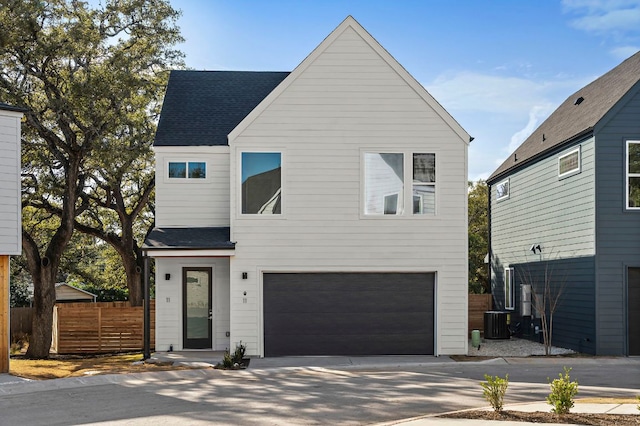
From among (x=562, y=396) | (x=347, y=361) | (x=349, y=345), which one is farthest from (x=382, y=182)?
(x=562, y=396)

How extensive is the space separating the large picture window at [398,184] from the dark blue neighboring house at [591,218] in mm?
4215

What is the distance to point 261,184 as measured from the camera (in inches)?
Result: 740

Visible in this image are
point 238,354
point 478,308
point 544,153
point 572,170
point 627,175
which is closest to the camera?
point 238,354

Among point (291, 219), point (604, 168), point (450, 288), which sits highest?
point (604, 168)

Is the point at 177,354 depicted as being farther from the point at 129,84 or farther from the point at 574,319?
the point at 574,319

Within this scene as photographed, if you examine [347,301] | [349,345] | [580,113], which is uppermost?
[580,113]

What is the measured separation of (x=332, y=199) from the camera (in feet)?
61.6

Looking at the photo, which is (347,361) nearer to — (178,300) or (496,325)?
(178,300)

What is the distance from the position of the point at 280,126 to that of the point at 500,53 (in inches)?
230

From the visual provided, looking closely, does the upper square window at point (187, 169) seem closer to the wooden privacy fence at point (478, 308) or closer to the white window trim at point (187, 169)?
the white window trim at point (187, 169)

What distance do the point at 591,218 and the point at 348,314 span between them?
6.87 metres

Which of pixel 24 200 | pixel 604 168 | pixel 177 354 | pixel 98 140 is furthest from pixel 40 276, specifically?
pixel 604 168

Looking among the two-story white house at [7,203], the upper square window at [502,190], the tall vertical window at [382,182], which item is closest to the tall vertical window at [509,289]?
the upper square window at [502,190]

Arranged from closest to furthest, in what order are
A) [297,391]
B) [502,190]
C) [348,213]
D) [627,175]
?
[297,391], [627,175], [348,213], [502,190]
